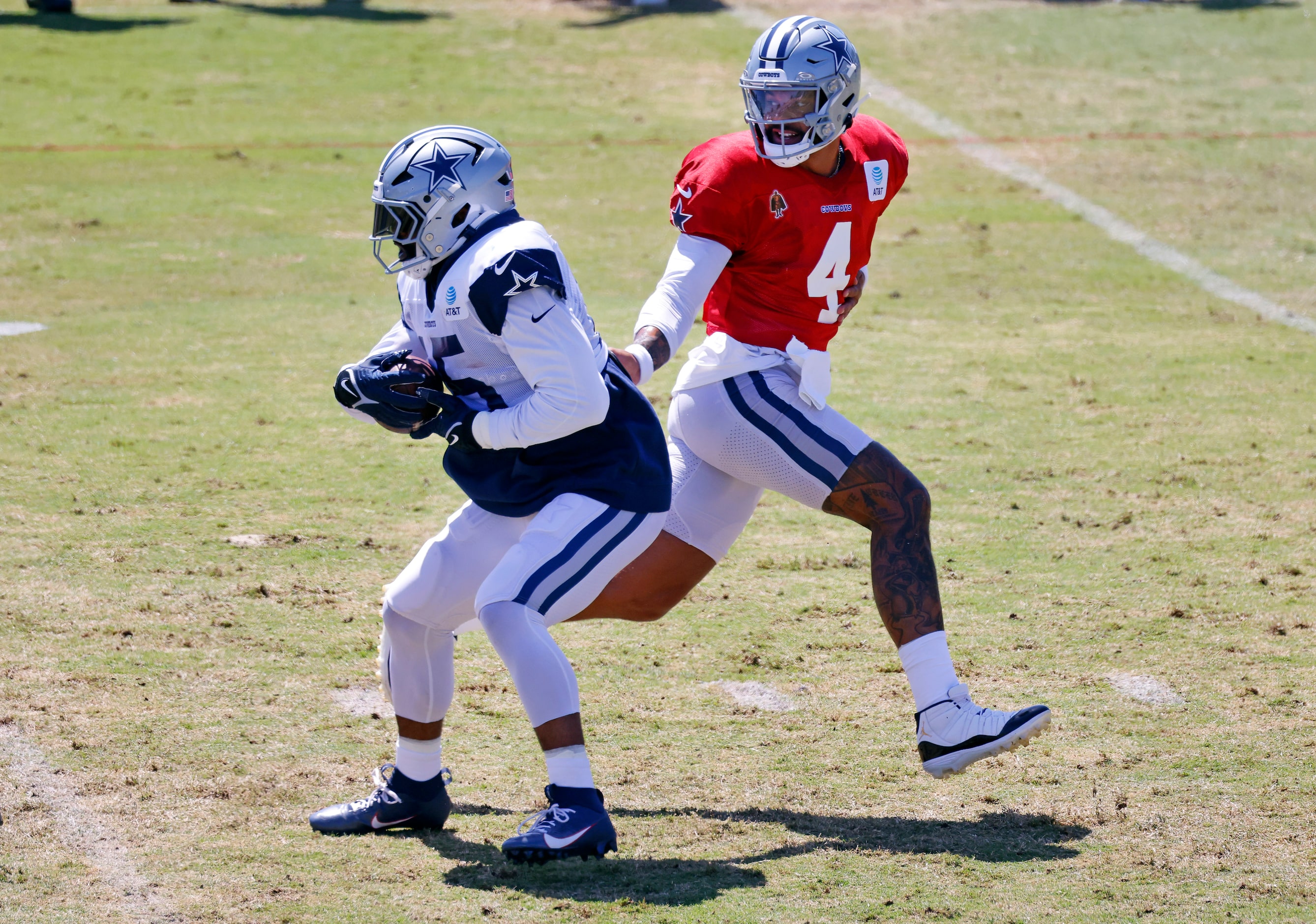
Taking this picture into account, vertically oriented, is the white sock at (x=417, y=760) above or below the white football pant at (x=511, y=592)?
below

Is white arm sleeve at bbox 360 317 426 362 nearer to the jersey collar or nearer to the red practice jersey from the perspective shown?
the jersey collar

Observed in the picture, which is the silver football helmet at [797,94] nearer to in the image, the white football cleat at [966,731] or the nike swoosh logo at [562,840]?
the white football cleat at [966,731]

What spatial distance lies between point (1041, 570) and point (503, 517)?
9.56 ft

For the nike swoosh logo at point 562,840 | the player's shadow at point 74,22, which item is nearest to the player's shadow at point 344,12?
the player's shadow at point 74,22

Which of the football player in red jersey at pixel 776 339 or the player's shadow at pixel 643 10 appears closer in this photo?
the football player in red jersey at pixel 776 339

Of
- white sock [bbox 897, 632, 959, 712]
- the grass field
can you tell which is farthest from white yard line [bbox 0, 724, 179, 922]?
white sock [bbox 897, 632, 959, 712]

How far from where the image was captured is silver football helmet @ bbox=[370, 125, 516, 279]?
401 cm

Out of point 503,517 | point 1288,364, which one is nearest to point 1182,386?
point 1288,364

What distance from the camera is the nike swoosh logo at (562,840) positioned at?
12.5 feet

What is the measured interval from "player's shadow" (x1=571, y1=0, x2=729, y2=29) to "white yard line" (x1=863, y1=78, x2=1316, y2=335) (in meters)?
4.98

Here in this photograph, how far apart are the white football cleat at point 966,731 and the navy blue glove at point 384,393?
5.63 feet

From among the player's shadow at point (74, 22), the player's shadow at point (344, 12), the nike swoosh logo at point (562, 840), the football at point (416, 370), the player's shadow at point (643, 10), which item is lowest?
the nike swoosh logo at point (562, 840)

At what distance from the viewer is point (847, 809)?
4344mm

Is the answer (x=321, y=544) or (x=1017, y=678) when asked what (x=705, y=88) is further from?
(x=1017, y=678)
